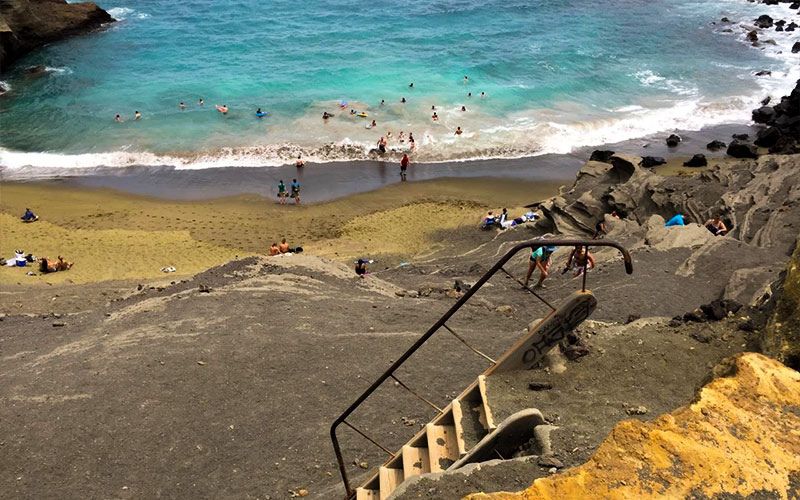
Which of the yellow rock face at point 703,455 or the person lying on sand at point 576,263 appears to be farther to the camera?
the person lying on sand at point 576,263

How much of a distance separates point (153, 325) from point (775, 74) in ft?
160

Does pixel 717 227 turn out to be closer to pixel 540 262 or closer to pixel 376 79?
pixel 540 262

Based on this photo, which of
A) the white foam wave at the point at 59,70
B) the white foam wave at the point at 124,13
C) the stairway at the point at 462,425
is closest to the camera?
the stairway at the point at 462,425

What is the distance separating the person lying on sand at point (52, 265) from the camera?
864 inches

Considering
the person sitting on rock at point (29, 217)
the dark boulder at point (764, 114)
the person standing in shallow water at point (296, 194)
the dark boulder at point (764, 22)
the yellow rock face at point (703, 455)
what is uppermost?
the dark boulder at point (764, 22)

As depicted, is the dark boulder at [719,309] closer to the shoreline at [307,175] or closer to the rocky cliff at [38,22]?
the shoreline at [307,175]

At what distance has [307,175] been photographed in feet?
104

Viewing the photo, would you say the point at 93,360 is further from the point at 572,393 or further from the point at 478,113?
the point at 478,113

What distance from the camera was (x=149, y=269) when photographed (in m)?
22.7

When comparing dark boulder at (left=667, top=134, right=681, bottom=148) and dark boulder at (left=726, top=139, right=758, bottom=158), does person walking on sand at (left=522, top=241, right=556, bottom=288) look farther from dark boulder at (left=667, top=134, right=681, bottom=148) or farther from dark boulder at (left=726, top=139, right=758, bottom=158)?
dark boulder at (left=667, top=134, right=681, bottom=148)

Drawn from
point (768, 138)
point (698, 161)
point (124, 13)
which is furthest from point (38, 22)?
point (768, 138)

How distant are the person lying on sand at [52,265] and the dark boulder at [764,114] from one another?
38.4 meters

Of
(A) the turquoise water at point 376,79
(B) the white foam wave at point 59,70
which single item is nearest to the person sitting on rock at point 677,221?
(A) the turquoise water at point 376,79

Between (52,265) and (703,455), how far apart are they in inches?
862
